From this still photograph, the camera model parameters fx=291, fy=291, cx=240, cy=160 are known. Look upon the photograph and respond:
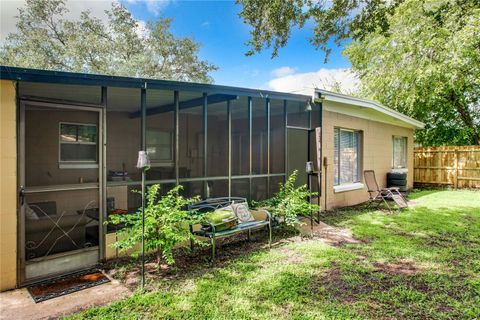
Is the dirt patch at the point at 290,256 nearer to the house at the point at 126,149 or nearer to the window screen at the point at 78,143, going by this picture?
the house at the point at 126,149

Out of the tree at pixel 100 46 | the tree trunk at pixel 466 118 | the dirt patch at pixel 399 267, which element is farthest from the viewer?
the tree at pixel 100 46

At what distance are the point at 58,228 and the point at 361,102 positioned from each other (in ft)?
25.6

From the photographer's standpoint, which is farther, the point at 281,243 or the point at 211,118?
the point at 211,118

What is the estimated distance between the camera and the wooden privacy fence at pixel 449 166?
41.9ft

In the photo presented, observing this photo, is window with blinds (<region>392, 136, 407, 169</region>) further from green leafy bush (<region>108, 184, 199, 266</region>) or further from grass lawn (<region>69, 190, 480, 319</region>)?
green leafy bush (<region>108, 184, 199, 266</region>)

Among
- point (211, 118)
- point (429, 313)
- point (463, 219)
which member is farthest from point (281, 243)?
point (211, 118)

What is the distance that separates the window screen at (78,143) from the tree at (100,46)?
13.4 meters

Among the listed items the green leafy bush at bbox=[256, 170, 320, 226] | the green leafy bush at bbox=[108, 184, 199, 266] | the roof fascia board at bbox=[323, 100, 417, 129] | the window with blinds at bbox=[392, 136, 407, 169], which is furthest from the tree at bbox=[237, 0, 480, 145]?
the green leafy bush at bbox=[108, 184, 199, 266]

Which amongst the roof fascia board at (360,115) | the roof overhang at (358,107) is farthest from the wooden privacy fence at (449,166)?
the roof overhang at (358,107)

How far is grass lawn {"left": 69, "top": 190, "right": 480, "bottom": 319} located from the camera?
2.89m

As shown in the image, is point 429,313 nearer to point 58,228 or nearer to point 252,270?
point 252,270

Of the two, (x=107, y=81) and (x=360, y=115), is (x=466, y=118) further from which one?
(x=107, y=81)

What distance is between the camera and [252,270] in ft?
12.8

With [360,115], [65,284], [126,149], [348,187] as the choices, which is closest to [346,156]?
[348,187]
